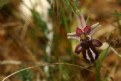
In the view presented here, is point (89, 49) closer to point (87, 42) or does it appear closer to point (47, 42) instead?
point (87, 42)

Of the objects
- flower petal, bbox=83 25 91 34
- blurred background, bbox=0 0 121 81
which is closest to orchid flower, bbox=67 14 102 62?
flower petal, bbox=83 25 91 34

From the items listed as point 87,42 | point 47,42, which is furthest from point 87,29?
point 47,42

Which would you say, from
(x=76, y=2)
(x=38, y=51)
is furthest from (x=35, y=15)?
(x=76, y=2)

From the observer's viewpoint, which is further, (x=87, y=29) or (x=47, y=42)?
(x=47, y=42)

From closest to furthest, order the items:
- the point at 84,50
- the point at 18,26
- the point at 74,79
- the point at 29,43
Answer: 1. the point at 84,50
2. the point at 74,79
3. the point at 29,43
4. the point at 18,26

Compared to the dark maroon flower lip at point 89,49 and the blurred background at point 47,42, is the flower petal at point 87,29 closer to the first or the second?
the dark maroon flower lip at point 89,49

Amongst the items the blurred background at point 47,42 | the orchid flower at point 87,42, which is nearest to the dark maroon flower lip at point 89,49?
the orchid flower at point 87,42

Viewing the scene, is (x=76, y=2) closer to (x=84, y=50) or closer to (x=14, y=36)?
(x=84, y=50)
